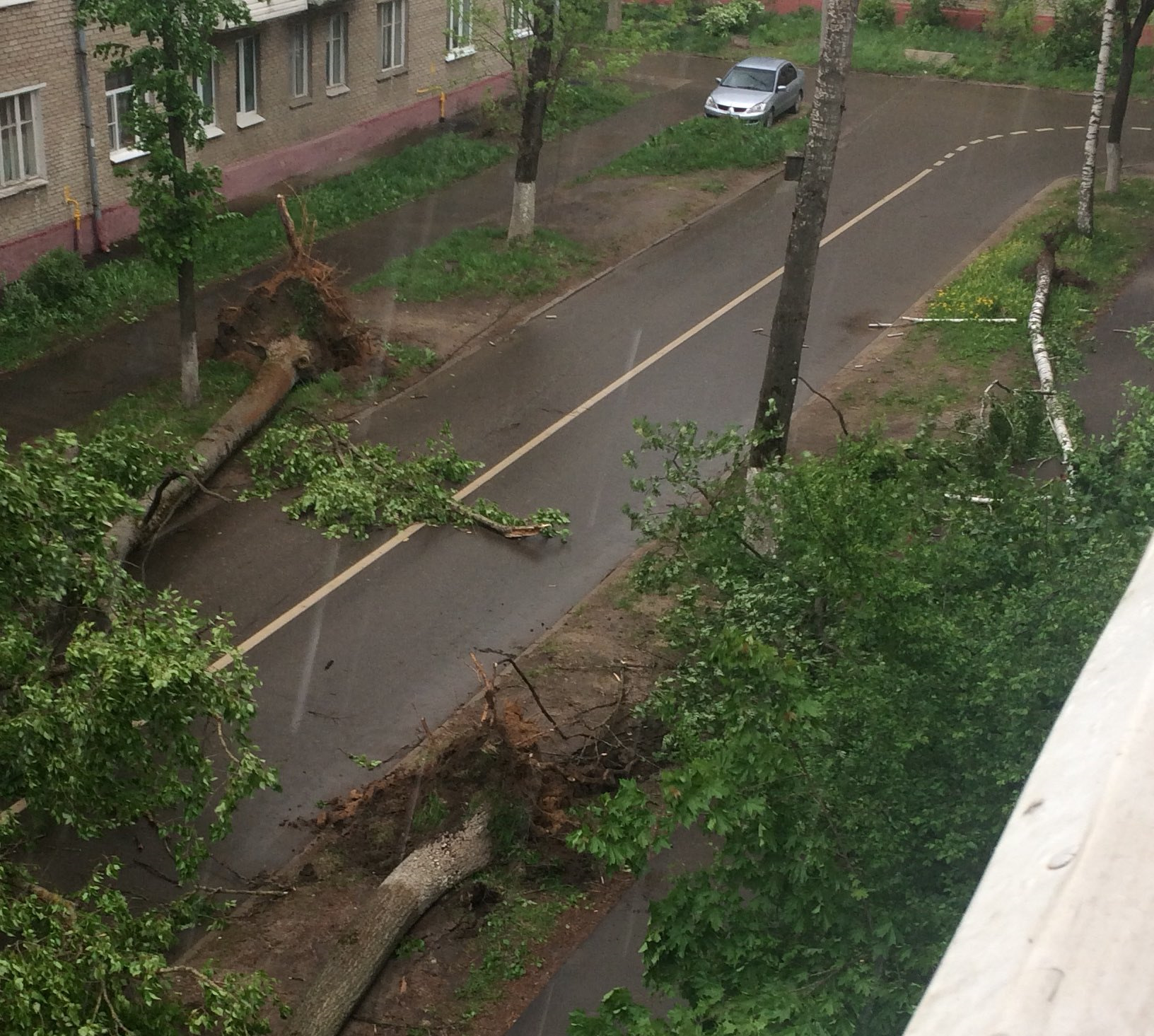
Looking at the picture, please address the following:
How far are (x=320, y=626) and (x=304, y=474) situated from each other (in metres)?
2.53

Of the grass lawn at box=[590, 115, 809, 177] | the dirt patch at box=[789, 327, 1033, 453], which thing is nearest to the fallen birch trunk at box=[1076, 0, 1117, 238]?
the dirt patch at box=[789, 327, 1033, 453]

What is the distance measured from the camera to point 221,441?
13.6m

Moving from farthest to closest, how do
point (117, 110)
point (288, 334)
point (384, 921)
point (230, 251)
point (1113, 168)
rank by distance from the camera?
point (1113, 168), point (117, 110), point (230, 251), point (288, 334), point (384, 921)

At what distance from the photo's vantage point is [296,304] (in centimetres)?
1552

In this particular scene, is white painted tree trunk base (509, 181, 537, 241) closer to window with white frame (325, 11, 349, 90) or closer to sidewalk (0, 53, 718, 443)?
sidewalk (0, 53, 718, 443)

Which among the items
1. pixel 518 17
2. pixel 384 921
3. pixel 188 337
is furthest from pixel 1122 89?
pixel 384 921

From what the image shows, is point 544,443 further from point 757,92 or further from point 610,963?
point 757,92

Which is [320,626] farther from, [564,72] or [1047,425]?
[564,72]

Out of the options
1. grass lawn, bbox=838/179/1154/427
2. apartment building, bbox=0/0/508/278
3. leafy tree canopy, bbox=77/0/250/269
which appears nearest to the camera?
leafy tree canopy, bbox=77/0/250/269

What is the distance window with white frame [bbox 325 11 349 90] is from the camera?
24.0m

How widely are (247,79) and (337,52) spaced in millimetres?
2636

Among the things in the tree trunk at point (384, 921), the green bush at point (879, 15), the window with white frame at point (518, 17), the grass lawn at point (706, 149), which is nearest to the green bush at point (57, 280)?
the window with white frame at point (518, 17)

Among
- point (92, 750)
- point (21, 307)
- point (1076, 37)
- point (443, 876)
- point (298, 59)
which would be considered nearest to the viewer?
point (92, 750)

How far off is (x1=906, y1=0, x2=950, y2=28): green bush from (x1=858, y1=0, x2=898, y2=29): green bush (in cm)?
54
